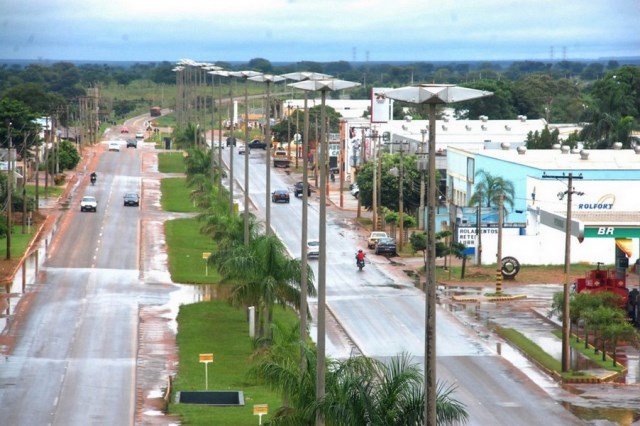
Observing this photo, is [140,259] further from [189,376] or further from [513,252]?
[189,376]

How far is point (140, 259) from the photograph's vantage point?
7362cm

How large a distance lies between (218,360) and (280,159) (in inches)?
3598

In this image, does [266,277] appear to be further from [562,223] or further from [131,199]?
[131,199]

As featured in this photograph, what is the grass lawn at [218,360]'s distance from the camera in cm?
3869

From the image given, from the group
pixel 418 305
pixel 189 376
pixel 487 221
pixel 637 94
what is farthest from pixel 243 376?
pixel 637 94

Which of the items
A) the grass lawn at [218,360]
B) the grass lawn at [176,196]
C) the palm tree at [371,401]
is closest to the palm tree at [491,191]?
the grass lawn at [218,360]

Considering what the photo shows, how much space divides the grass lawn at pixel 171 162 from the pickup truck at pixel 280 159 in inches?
356

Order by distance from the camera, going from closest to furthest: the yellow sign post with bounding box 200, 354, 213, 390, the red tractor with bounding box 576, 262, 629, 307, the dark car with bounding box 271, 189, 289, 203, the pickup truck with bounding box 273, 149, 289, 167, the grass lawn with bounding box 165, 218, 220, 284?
the yellow sign post with bounding box 200, 354, 213, 390 < the red tractor with bounding box 576, 262, 629, 307 < the grass lawn with bounding box 165, 218, 220, 284 < the dark car with bounding box 271, 189, 289, 203 < the pickup truck with bounding box 273, 149, 289, 167

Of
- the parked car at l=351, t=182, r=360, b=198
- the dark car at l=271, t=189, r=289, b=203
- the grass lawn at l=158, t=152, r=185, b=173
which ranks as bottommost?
the grass lawn at l=158, t=152, r=185, b=173

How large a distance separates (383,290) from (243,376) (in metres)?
22.4

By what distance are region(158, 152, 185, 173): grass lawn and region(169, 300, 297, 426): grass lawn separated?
234 ft

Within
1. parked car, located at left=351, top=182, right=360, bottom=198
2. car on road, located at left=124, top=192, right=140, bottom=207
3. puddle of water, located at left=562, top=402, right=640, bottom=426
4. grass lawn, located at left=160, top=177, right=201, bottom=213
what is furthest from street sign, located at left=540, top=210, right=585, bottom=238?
parked car, located at left=351, top=182, right=360, bottom=198

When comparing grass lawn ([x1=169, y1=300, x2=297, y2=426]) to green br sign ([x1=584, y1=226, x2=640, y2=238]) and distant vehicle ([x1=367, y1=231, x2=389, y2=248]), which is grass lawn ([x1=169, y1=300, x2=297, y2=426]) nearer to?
green br sign ([x1=584, y1=226, x2=640, y2=238])

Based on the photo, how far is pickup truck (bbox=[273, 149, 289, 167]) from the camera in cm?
13525
